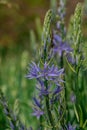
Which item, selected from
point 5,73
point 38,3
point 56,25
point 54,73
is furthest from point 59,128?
point 38,3

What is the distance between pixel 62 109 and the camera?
174 centimetres

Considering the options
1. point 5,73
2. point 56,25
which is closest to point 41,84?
point 56,25

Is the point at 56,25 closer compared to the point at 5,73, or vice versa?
the point at 56,25

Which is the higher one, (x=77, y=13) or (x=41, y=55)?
(x=77, y=13)

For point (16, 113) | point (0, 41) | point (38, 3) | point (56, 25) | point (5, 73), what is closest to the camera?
point (16, 113)

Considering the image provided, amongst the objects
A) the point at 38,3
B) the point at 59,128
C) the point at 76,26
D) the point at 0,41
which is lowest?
the point at 59,128

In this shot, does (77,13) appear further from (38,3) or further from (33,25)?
(38,3)

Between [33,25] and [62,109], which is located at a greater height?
[33,25]

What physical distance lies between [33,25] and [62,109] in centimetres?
752

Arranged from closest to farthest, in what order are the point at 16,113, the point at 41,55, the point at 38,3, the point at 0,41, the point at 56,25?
the point at 41,55
the point at 16,113
the point at 56,25
the point at 0,41
the point at 38,3

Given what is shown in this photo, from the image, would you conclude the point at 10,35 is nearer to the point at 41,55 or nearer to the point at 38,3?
the point at 38,3

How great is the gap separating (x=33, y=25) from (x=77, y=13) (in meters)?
7.47

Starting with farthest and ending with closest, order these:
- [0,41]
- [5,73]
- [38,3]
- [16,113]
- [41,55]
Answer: [38,3], [0,41], [5,73], [16,113], [41,55]

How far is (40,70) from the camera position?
1.70 meters
